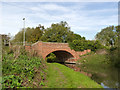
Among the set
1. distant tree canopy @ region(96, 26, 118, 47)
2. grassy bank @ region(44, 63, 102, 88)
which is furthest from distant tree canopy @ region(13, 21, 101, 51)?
grassy bank @ region(44, 63, 102, 88)

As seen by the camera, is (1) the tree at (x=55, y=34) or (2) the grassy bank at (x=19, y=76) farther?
(1) the tree at (x=55, y=34)

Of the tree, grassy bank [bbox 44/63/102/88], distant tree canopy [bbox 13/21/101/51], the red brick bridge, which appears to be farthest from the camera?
the tree

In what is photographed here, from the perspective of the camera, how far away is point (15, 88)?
616cm

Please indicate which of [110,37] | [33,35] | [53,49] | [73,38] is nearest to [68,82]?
[53,49]

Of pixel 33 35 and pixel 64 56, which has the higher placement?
pixel 33 35

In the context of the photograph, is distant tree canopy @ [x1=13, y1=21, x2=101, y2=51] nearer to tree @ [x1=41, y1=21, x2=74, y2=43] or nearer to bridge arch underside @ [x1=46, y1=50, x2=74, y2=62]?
tree @ [x1=41, y1=21, x2=74, y2=43]

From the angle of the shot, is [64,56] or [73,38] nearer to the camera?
[64,56]

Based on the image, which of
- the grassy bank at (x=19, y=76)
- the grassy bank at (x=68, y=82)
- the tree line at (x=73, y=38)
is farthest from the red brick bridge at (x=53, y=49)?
the grassy bank at (x=19, y=76)

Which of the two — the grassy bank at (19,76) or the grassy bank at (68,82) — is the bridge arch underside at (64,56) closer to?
the grassy bank at (68,82)

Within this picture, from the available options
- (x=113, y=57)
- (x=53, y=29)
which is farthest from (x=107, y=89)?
(x=53, y=29)

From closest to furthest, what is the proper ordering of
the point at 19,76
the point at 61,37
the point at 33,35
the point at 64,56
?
the point at 19,76
the point at 64,56
the point at 61,37
the point at 33,35

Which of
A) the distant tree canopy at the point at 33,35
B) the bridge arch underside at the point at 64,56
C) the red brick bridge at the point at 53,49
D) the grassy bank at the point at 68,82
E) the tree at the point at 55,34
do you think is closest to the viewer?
the grassy bank at the point at 68,82

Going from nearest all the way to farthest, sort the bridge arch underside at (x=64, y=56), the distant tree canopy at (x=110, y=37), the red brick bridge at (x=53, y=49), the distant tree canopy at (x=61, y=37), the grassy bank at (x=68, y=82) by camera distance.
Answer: the grassy bank at (x=68, y=82), the red brick bridge at (x=53, y=49), the distant tree canopy at (x=61, y=37), the bridge arch underside at (x=64, y=56), the distant tree canopy at (x=110, y=37)

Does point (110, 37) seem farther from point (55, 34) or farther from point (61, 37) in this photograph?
point (55, 34)
